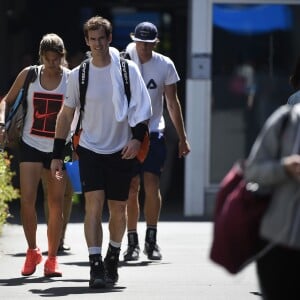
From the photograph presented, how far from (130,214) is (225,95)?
379cm

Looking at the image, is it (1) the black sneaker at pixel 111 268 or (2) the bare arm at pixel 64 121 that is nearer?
(2) the bare arm at pixel 64 121

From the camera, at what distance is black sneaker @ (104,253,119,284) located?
813 cm

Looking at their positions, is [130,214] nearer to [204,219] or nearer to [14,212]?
[204,219]

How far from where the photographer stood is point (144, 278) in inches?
338

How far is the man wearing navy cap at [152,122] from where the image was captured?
9.56m

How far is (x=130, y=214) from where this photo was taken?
31.9 ft

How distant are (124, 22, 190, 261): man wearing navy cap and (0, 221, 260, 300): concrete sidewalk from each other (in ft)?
0.73

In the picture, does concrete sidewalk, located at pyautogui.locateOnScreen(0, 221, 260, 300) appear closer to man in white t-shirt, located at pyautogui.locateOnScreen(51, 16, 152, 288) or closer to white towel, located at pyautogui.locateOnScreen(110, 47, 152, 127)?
man in white t-shirt, located at pyautogui.locateOnScreen(51, 16, 152, 288)

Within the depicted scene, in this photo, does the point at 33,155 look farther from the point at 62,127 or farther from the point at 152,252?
the point at 152,252

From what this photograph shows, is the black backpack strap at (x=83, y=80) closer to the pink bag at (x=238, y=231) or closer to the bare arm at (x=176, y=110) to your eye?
the bare arm at (x=176, y=110)

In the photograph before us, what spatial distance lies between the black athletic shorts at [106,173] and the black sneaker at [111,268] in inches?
17.5

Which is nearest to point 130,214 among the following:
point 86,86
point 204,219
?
point 86,86

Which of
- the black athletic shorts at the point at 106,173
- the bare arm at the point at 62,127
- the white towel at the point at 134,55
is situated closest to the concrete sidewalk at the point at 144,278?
the black athletic shorts at the point at 106,173

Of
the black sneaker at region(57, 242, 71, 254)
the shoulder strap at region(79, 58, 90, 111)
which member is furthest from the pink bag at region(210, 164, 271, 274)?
the black sneaker at region(57, 242, 71, 254)
